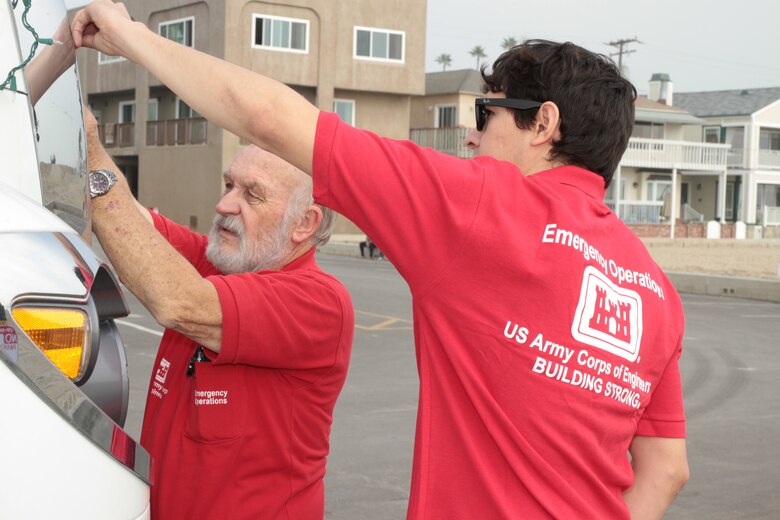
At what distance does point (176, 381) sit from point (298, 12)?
141 feet

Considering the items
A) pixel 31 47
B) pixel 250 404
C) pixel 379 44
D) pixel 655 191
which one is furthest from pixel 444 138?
pixel 31 47

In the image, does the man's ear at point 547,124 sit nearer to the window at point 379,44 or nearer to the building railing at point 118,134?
the window at point 379,44

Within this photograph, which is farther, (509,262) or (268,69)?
(268,69)

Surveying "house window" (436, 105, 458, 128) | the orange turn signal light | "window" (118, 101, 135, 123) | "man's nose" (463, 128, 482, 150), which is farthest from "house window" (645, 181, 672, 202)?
the orange turn signal light

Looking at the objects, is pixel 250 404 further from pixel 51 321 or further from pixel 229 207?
pixel 51 321

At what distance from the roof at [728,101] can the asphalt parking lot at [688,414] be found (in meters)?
54.8

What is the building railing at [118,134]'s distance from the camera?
49500 mm

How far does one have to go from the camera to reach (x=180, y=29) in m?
45.5

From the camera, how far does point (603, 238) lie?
2385mm

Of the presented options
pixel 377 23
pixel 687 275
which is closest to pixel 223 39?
pixel 377 23

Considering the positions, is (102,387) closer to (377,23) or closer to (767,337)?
(767,337)

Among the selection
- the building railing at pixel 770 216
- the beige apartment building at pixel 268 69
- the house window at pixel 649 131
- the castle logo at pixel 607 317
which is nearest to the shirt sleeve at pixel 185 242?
the castle logo at pixel 607 317

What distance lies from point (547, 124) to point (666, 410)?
2.59ft

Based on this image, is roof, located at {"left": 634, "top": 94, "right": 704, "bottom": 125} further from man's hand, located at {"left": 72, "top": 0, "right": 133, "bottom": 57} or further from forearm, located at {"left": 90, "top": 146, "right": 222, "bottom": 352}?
man's hand, located at {"left": 72, "top": 0, "right": 133, "bottom": 57}
